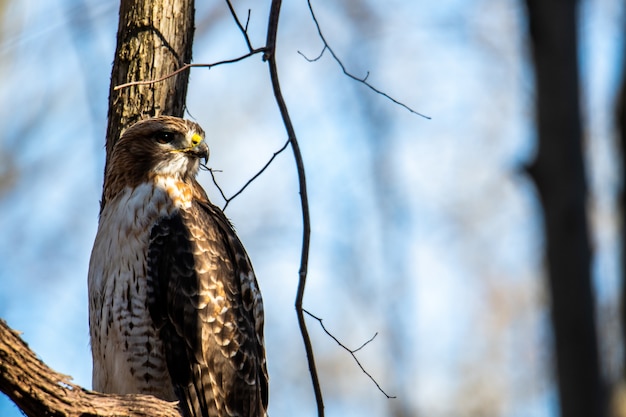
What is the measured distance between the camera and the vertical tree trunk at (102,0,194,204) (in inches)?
195

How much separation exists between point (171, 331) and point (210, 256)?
0.45 meters

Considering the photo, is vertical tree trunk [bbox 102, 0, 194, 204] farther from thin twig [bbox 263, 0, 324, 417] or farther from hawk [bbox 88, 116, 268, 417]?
thin twig [bbox 263, 0, 324, 417]

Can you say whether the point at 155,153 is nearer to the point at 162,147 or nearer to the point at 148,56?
the point at 162,147

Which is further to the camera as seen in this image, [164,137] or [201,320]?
[164,137]

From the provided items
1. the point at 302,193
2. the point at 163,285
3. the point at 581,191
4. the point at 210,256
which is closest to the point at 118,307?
the point at 163,285

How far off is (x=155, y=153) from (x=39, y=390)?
2.00 metres

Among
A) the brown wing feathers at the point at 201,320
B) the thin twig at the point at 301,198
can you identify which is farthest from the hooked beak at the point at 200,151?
the thin twig at the point at 301,198

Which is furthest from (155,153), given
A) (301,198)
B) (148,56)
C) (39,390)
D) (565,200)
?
(565,200)

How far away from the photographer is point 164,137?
500 cm

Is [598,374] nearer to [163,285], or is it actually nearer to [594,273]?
[594,273]

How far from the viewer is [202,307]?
4.65m

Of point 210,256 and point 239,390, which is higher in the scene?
point 210,256

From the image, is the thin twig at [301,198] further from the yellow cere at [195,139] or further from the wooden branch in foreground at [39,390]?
the yellow cere at [195,139]

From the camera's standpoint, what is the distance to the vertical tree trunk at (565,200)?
324 centimetres
